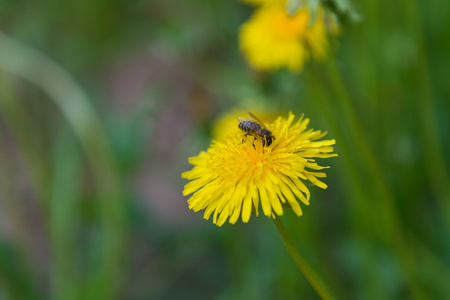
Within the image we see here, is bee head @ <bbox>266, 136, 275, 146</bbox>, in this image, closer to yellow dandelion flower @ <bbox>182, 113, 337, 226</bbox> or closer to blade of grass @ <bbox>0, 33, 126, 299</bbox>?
yellow dandelion flower @ <bbox>182, 113, 337, 226</bbox>

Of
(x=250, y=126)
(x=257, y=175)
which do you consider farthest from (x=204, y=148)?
(x=257, y=175)

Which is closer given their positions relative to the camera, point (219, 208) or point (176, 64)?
point (219, 208)

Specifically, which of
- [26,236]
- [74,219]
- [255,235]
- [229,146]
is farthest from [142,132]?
[229,146]

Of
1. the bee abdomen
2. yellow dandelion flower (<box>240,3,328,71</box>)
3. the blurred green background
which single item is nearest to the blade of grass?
the blurred green background

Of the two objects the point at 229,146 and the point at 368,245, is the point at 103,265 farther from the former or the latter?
the point at 229,146

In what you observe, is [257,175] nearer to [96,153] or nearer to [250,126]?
[250,126]

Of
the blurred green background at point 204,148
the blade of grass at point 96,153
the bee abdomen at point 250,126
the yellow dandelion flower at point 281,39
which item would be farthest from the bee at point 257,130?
the blade of grass at point 96,153
